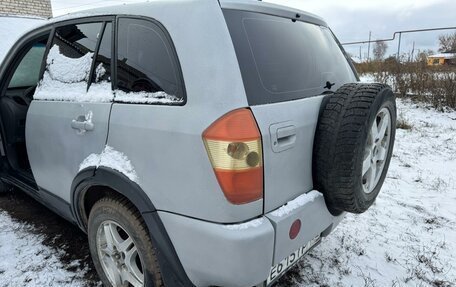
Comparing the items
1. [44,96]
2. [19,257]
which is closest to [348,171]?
[44,96]

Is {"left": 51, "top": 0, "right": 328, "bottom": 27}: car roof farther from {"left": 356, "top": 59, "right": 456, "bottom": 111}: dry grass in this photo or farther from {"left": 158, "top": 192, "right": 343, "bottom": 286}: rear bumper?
{"left": 356, "top": 59, "right": 456, "bottom": 111}: dry grass

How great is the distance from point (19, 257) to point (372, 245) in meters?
2.90

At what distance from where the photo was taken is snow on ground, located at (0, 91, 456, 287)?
234cm

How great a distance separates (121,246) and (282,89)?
52.2 inches

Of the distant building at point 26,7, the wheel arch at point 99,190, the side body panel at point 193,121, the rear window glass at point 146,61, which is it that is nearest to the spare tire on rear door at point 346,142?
the side body panel at point 193,121

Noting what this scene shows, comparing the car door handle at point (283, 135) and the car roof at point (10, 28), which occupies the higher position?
the car roof at point (10, 28)

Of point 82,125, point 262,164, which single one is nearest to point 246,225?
point 262,164

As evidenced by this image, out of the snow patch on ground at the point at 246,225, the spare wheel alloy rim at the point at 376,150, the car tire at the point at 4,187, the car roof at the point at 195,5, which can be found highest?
the car roof at the point at 195,5

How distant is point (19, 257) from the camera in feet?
8.27

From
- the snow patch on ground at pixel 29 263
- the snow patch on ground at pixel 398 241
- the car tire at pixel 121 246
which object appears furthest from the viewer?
the snow patch on ground at pixel 398 241

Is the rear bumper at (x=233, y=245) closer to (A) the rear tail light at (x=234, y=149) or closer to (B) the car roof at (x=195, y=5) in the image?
(A) the rear tail light at (x=234, y=149)

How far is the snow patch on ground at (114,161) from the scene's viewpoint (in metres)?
1.71

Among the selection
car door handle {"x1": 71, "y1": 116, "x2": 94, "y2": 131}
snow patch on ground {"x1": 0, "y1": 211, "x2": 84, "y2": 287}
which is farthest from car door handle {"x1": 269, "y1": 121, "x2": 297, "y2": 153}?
snow patch on ground {"x1": 0, "y1": 211, "x2": 84, "y2": 287}

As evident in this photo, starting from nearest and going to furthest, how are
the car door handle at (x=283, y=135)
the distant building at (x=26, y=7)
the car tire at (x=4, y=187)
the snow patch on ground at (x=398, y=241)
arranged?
the car door handle at (x=283, y=135), the snow patch on ground at (x=398, y=241), the car tire at (x=4, y=187), the distant building at (x=26, y=7)
